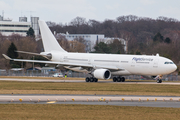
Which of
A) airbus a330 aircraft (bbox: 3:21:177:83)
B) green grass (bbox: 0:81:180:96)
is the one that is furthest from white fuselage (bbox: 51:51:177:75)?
green grass (bbox: 0:81:180:96)

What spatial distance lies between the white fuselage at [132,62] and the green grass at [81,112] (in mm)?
24572

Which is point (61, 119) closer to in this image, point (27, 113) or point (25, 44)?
point (27, 113)

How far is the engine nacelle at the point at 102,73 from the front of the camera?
4788cm

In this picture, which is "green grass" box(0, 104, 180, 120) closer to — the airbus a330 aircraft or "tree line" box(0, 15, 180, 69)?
the airbus a330 aircraft

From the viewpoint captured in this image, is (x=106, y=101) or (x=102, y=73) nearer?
(x=106, y=101)

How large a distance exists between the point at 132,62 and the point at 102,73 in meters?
4.13

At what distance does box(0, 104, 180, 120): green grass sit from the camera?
18.8 meters

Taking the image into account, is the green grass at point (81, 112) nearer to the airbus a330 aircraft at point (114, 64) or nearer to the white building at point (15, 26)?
the airbus a330 aircraft at point (114, 64)

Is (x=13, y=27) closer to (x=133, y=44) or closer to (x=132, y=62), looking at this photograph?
(x=133, y=44)

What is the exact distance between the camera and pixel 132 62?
47969 millimetres

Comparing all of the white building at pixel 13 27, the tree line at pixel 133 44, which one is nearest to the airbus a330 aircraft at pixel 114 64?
the tree line at pixel 133 44

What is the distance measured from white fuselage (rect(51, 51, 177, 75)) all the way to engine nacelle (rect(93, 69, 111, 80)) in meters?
1.10

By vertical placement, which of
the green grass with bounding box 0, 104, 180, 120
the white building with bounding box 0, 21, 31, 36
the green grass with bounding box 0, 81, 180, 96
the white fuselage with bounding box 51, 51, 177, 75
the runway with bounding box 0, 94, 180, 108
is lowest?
the green grass with bounding box 0, 81, 180, 96

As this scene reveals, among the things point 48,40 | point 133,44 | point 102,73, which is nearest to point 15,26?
point 133,44
